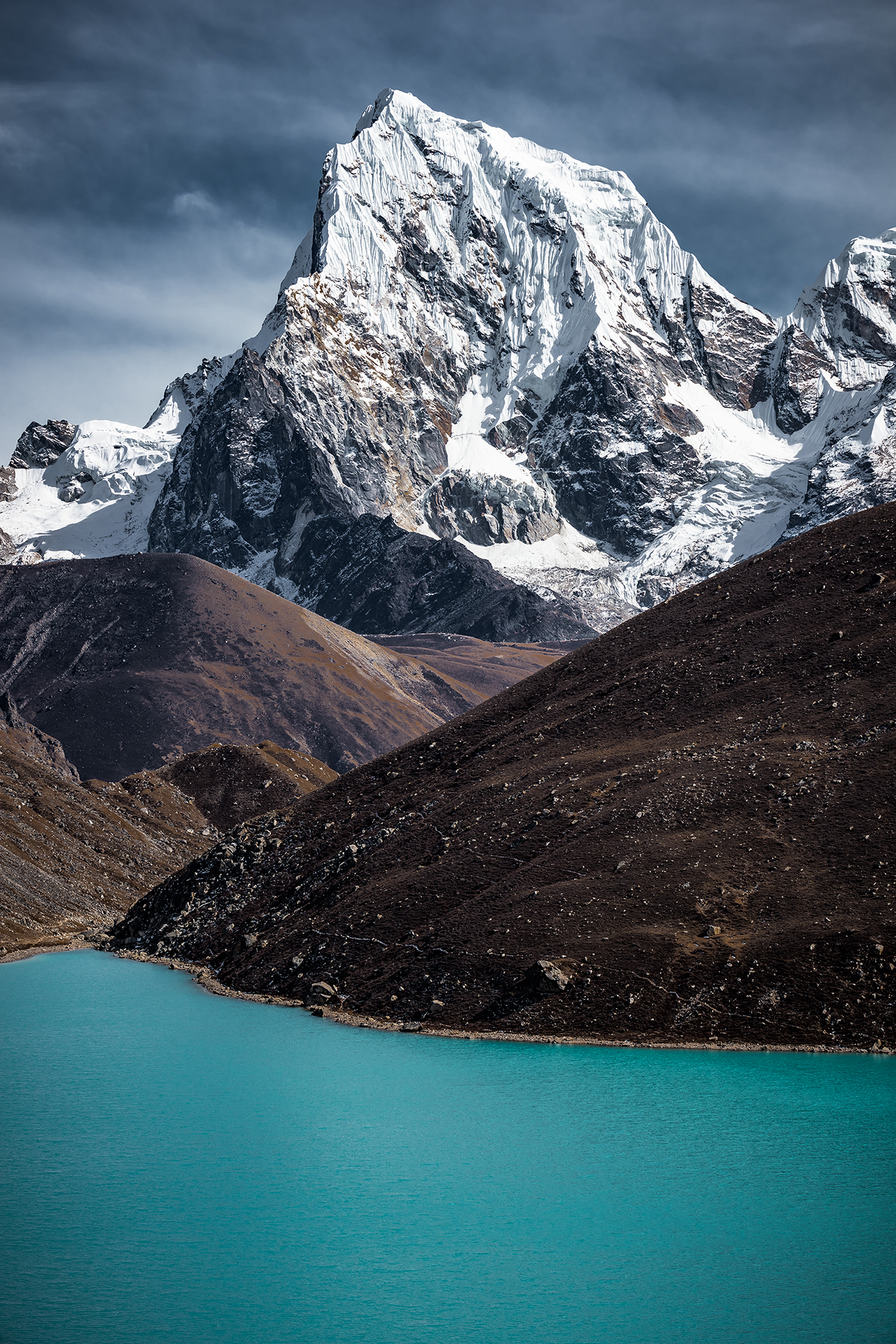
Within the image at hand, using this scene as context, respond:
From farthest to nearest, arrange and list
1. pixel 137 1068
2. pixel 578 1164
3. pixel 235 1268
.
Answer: pixel 137 1068 → pixel 578 1164 → pixel 235 1268

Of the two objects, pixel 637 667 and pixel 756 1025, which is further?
pixel 637 667

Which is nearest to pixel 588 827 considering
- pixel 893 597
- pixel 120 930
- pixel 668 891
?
pixel 668 891

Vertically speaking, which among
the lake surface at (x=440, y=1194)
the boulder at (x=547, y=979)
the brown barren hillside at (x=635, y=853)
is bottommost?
the lake surface at (x=440, y=1194)

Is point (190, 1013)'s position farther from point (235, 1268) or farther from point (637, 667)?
point (637, 667)

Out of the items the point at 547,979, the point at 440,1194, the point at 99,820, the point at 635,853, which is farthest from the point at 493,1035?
the point at 99,820

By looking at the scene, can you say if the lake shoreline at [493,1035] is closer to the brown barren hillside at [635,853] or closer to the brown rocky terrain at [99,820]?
the brown barren hillside at [635,853]

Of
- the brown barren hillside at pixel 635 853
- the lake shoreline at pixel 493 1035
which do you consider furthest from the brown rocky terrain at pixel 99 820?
the lake shoreline at pixel 493 1035
